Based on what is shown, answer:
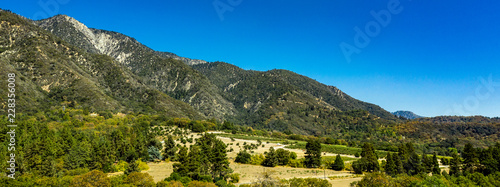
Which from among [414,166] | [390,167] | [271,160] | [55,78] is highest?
[55,78]

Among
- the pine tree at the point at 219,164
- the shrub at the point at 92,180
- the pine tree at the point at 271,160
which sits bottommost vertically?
the pine tree at the point at 271,160

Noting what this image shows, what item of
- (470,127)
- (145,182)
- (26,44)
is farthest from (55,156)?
(470,127)

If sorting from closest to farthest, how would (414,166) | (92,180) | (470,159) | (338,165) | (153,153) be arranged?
(92,180)
(470,159)
(414,166)
(338,165)
(153,153)

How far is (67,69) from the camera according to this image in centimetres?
13262

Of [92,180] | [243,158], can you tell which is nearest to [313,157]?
[243,158]

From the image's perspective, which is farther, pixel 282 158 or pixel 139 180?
pixel 282 158

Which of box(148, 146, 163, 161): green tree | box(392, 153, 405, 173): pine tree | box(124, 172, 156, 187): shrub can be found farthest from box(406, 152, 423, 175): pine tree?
box(148, 146, 163, 161): green tree

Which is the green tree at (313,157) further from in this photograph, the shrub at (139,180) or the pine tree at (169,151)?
the shrub at (139,180)

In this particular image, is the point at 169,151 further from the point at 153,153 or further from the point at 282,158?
the point at 282,158

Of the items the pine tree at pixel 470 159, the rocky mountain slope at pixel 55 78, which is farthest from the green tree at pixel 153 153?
the pine tree at pixel 470 159

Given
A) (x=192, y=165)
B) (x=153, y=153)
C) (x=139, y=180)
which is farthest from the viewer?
(x=153, y=153)

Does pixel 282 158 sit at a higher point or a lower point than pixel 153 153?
lower

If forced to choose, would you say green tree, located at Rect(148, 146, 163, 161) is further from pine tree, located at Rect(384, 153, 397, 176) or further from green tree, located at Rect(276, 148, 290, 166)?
pine tree, located at Rect(384, 153, 397, 176)

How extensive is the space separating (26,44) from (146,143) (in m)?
107
